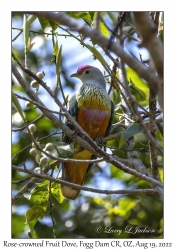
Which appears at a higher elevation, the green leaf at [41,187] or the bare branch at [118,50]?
the bare branch at [118,50]

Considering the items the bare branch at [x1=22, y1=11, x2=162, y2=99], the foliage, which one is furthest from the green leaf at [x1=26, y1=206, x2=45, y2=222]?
the bare branch at [x1=22, y1=11, x2=162, y2=99]

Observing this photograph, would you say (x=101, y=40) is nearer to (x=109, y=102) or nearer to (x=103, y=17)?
(x=103, y=17)

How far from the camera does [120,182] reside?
427 centimetres

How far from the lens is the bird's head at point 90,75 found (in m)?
3.83

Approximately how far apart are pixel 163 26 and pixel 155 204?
2053 millimetres

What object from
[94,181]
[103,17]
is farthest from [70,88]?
[103,17]

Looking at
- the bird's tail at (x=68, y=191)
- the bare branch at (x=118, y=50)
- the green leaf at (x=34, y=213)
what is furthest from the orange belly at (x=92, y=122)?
the bare branch at (x=118, y=50)

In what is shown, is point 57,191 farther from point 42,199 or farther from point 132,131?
point 132,131

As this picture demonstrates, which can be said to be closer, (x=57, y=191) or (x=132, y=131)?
(x=132, y=131)

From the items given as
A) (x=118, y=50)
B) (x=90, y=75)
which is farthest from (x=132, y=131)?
(x=90, y=75)

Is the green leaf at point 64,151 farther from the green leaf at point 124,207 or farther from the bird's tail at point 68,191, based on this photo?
the green leaf at point 124,207

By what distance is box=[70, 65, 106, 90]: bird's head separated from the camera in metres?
3.83

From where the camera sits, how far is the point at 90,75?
3.91 metres

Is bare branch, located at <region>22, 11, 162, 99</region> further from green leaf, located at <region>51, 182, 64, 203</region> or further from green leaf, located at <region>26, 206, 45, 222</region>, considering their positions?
green leaf, located at <region>51, 182, 64, 203</region>
